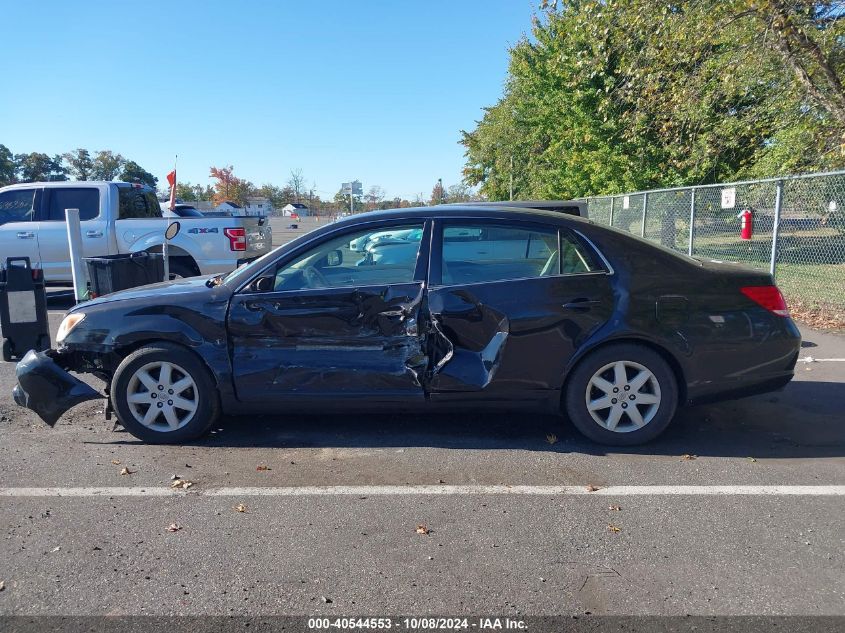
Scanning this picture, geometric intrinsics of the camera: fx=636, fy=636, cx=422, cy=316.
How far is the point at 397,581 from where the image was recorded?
292 centimetres

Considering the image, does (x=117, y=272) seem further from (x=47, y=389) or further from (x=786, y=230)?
(x=786, y=230)

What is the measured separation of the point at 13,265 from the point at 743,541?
674 cm

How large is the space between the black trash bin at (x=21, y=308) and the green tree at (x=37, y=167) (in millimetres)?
50382

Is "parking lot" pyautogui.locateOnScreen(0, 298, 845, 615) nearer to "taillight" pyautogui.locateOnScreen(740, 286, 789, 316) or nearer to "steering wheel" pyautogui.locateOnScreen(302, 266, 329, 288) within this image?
"taillight" pyautogui.locateOnScreen(740, 286, 789, 316)

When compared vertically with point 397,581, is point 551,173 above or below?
above

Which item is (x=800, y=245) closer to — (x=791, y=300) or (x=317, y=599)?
(x=791, y=300)

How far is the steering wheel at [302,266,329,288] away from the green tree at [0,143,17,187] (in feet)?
171

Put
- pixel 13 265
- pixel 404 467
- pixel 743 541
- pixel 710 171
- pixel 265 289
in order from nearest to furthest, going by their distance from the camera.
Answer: pixel 743 541 → pixel 404 467 → pixel 265 289 → pixel 13 265 → pixel 710 171

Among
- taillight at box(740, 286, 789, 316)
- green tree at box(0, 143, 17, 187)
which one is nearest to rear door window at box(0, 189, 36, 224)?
taillight at box(740, 286, 789, 316)

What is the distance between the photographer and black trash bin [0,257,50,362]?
20.6 ft

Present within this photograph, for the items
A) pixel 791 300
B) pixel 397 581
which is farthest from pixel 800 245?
pixel 397 581

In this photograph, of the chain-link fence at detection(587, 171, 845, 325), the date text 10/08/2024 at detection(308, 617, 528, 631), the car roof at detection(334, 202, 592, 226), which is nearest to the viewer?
the date text 10/08/2024 at detection(308, 617, 528, 631)

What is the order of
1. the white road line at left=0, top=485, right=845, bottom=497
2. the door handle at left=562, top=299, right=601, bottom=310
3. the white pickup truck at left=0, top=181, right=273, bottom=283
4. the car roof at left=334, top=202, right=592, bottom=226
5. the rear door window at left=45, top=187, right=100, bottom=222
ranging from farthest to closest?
the rear door window at left=45, top=187, right=100, bottom=222
the white pickup truck at left=0, top=181, right=273, bottom=283
the car roof at left=334, top=202, right=592, bottom=226
the door handle at left=562, top=299, right=601, bottom=310
the white road line at left=0, top=485, right=845, bottom=497

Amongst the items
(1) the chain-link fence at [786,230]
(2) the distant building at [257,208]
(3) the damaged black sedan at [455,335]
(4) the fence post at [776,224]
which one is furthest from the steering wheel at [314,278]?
(2) the distant building at [257,208]
